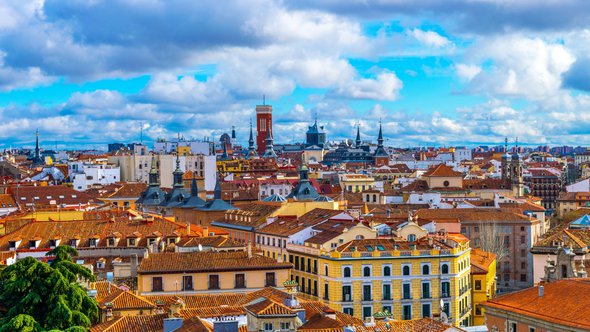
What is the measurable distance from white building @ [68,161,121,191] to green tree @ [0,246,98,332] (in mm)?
122473

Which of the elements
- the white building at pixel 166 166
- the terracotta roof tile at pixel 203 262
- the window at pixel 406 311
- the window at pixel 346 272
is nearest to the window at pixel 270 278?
the terracotta roof tile at pixel 203 262

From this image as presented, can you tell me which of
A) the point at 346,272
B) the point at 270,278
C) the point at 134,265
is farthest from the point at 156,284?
the point at 346,272

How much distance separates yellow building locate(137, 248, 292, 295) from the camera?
5609cm

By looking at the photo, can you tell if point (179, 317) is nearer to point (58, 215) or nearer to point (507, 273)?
point (58, 215)

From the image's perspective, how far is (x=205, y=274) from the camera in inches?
2237

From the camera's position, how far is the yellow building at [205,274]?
2208 inches

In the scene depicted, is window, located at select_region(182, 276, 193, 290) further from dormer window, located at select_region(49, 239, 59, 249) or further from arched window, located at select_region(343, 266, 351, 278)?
dormer window, located at select_region(49, 239, 59, 249)

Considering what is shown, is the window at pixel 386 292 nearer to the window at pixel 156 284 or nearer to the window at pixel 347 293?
the window at pixel 347 293

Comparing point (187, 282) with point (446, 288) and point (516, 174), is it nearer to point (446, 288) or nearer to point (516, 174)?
point (446, 288)

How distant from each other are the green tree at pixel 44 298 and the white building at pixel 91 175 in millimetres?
122473

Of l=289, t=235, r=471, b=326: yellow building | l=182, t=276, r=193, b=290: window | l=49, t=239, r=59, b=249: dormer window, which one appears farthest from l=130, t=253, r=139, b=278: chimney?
l=289, t=235, r=471, b=326: yellow building

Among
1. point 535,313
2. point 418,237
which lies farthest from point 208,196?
point 535,313

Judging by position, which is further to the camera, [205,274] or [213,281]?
[213,281]

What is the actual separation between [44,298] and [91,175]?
131746mm
